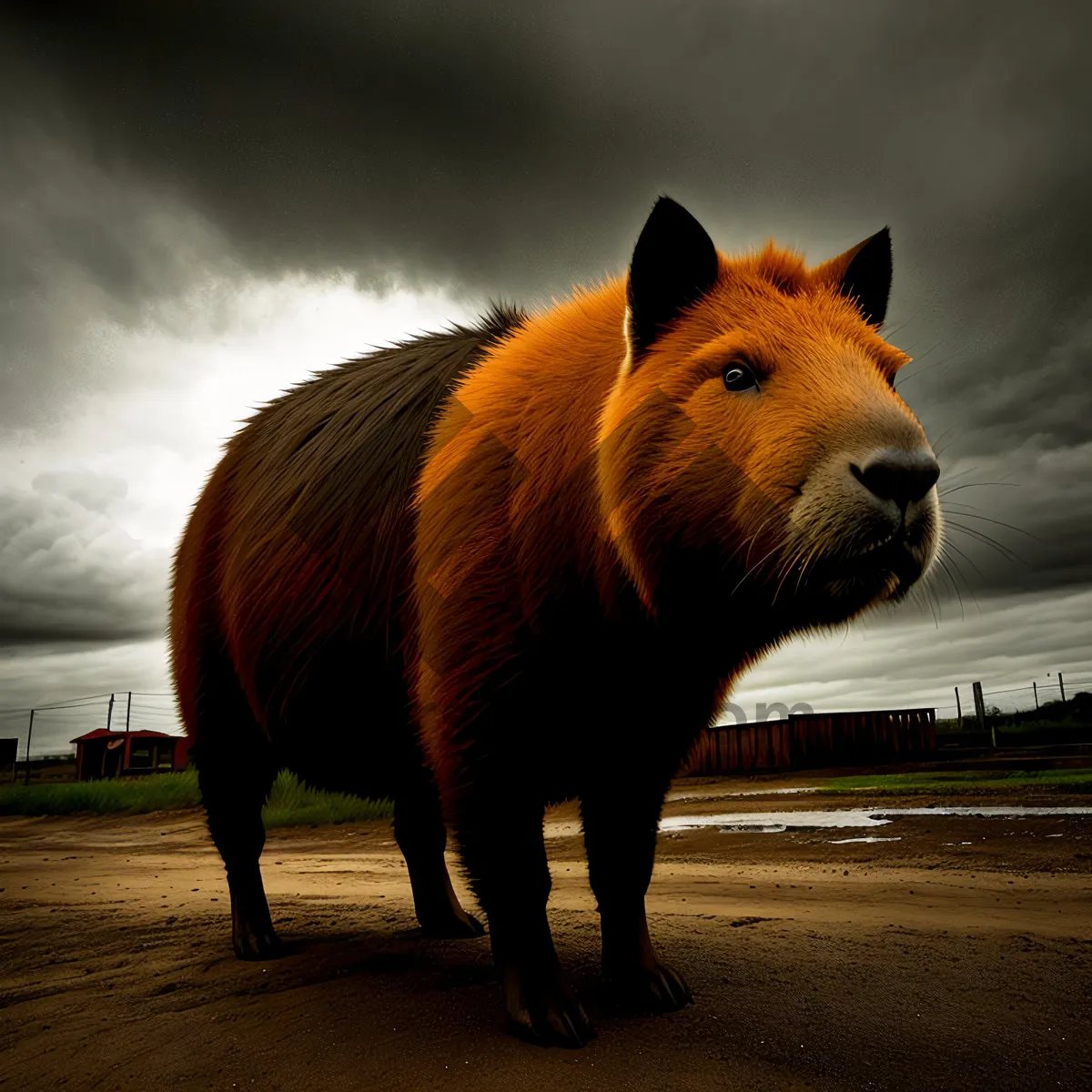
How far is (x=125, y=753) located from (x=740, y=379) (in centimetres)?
2681

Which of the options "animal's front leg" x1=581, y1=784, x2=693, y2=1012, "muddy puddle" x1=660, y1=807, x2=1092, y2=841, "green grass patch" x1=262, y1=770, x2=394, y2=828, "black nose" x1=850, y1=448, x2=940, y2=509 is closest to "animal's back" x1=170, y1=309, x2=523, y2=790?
"animal's front leg" x1=581, y1=784, x2=693, y2=1012

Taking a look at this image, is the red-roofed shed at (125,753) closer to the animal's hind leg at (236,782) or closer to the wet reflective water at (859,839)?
the wet reflective water at (859,839)

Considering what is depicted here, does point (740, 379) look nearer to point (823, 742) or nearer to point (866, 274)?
point (866, 274)

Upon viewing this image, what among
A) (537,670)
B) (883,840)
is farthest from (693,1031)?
(883,840)

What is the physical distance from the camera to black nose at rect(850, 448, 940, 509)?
1.89 meters

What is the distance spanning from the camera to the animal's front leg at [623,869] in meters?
2.78

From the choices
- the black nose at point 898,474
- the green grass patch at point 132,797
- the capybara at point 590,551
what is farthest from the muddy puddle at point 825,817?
the black nose at point 898,474

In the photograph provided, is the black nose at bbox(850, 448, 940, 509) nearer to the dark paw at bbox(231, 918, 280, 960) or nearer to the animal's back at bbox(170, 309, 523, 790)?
the animal's back at bbox(170, 309, 523, 790)

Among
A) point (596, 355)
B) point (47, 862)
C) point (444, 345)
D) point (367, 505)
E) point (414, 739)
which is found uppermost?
point (444, 345)

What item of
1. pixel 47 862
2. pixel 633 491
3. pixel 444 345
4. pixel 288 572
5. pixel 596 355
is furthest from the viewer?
pixel 47 862

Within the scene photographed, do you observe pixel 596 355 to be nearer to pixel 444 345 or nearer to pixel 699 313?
pixel 699 313

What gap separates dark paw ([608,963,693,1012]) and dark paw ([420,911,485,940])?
137 centimetres

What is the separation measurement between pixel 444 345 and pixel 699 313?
4.90ft

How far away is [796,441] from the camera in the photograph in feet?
6.60
